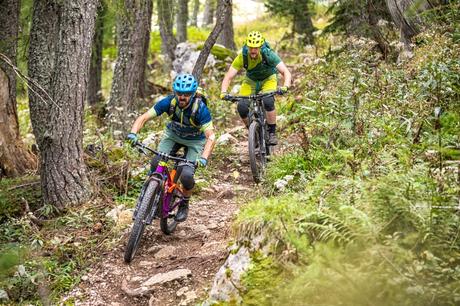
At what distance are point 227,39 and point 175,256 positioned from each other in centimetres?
1470

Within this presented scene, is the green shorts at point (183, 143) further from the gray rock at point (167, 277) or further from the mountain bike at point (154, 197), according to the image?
the gray rock at point (167, 277)

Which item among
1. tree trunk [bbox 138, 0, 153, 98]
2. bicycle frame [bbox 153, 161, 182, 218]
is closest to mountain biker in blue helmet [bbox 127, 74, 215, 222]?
bicycle frame [bbox 153, 161, 182, 218]

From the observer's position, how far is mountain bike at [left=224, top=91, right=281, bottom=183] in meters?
8.73

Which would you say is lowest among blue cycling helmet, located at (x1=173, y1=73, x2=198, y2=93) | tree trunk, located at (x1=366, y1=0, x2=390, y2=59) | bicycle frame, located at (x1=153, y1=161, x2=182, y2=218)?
bicycle frame, located at (x1=153, y1=161, x2=182, y2=218)

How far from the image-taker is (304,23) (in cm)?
2011

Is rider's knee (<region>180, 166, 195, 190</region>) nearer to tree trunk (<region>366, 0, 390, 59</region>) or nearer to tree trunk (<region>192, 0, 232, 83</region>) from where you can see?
tree trunk (<region>192, 0, 232, 83</region>)

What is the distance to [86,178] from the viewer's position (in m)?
8.20

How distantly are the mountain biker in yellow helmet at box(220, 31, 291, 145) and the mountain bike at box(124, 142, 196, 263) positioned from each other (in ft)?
7.39

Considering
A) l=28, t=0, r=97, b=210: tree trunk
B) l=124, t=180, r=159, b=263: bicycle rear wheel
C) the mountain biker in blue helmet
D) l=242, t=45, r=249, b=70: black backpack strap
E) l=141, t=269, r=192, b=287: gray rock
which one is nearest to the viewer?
l=141, t=269, r=192, b=287: gray rock

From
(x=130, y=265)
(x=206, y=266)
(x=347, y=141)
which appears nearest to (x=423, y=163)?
(x=347, y=141)

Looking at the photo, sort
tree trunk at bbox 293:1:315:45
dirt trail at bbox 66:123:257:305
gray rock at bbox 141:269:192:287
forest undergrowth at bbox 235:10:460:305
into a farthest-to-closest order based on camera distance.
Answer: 1. tree trunk at bbox 293:1:315:45
2. gray rock at bbox 141:269:192:287
3. dirt trail at bbox 66:123:257:305
4. forest undergrowth at bbox 235:10:460:305

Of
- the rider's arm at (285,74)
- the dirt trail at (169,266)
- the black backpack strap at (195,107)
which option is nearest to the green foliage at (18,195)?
the dirt trail at (169,266)

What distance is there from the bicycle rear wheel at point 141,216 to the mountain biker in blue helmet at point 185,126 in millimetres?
578

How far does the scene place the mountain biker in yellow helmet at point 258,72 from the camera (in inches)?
352
